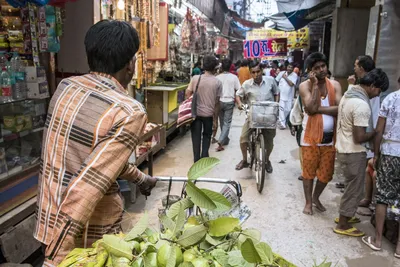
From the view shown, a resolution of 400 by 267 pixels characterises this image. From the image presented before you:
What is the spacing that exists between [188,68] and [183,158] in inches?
189

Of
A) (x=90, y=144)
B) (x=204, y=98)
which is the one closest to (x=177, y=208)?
(x=90, y=144)

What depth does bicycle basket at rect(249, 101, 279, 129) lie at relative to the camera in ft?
16.5

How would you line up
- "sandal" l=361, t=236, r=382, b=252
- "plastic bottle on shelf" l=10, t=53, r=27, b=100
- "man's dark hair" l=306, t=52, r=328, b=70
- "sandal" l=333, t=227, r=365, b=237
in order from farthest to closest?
"man's dark hair" l=306, t=52, r=328, b=70
"sandal" l=333, t=227, r=365, b=237
"plastic bottle on shelf" l=10, t=53, r=27, b=100
"sandal" l=361, t=236, r=382, b=252

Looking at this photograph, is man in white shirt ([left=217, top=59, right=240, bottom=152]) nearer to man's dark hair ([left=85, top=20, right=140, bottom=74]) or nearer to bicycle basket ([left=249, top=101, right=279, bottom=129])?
bicycle basket ([left=249, top=101, right=279, bottom=129])

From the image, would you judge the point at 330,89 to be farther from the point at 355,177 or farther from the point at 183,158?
the point at 183,158

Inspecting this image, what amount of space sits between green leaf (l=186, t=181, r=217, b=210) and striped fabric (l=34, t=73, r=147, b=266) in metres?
0.27

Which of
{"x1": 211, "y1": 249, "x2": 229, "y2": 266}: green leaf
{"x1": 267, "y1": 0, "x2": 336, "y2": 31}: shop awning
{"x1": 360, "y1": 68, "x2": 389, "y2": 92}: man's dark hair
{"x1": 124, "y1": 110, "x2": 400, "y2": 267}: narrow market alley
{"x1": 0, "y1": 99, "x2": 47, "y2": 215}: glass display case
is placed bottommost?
{"x1": 124, "y1": 110, "x2": 400, "y2": 267}: narrow market alley

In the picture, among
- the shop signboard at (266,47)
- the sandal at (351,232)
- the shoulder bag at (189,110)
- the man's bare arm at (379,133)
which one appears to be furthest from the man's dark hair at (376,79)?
the shop signboard at (266,47)

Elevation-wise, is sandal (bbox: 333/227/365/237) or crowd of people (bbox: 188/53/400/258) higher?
crowd of people (bbox: 188/53/400/258)

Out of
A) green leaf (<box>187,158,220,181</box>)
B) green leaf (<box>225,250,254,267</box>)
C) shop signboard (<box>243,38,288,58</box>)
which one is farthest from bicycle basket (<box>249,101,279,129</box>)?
shop signboard (<box>243,38,288,58</box>)

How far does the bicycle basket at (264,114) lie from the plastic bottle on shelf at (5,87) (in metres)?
3.07

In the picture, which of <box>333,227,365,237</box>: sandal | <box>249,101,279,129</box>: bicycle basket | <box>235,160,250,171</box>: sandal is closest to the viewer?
<box>333,227,365,237</box>: sandal

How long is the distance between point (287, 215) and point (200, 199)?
3369 mm

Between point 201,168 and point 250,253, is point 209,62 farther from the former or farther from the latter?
point 250,253
